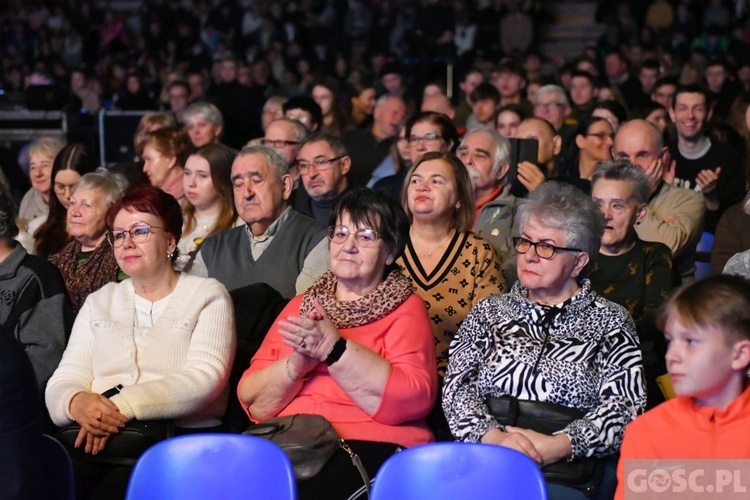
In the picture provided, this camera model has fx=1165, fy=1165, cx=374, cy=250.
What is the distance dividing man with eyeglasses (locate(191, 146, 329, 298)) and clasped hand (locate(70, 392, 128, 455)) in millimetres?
927

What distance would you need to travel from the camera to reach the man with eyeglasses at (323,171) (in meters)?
5.29

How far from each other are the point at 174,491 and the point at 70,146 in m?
3.24

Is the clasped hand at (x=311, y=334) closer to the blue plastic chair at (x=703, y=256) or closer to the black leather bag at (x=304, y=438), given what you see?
the black leather bag at (x=304, y=438)

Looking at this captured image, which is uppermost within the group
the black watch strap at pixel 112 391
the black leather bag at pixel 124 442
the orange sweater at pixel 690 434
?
the orange sweater at pixel 690 434

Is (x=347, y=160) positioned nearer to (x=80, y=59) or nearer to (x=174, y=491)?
(x=174, y=491)

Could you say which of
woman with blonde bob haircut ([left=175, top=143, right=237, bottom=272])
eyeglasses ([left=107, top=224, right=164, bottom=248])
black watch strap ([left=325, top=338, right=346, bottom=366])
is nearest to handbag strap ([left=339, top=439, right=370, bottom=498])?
black watch strap ([left=325, top=338, right=346, bottom=366])

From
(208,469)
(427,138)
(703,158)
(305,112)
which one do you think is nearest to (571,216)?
(208,469)

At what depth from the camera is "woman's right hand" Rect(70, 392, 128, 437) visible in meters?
3.40

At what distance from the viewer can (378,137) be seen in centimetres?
746

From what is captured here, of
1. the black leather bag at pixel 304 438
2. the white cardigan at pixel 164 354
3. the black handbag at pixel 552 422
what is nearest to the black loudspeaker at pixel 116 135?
the white cardigan at pixel 164 354

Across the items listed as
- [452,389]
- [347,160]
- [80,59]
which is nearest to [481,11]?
[80,59]

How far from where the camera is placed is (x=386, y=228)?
137 inches

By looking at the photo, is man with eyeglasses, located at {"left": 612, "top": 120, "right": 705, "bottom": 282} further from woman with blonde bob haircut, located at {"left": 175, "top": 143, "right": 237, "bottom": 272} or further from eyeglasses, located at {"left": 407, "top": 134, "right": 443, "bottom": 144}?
woman with blonde bob haircut, located at {"left": 175, "top": 143, "right": 237, "bottom": 272}

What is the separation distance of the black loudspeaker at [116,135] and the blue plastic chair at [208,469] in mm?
6086
